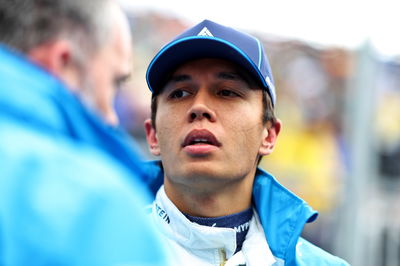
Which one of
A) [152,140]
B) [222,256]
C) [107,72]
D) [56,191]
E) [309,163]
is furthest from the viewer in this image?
[309,163]

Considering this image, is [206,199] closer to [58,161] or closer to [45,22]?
[45,22]

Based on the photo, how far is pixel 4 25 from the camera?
1.18 metres

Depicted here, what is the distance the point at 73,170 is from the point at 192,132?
1288mm

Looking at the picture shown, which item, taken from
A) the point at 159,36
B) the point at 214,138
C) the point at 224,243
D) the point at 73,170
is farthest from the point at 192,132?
the point at 159,36

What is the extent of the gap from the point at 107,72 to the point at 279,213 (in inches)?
49.9

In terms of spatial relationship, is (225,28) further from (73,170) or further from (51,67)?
(73,170)

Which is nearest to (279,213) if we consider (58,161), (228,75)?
(228,75)

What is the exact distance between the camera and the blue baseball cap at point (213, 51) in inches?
92.0

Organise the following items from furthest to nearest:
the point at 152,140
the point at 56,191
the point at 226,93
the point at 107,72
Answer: the point at 152,140, the point at 226,93, the point at 107,72, the point at 56,191

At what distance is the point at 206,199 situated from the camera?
2.34 metres

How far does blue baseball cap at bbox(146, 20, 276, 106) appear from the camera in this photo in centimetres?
234

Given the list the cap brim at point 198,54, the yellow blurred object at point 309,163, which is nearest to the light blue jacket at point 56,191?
the cap brim at point 198,54

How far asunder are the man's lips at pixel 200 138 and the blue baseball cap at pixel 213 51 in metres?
0.29

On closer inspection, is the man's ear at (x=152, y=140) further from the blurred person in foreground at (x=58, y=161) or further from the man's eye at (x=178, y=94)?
the blurred person in foreground at (x=58, y=161)
